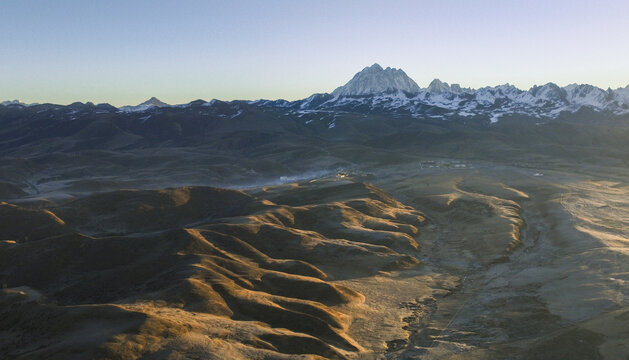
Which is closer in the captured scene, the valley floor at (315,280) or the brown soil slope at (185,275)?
the brown soil slope at (185,275)

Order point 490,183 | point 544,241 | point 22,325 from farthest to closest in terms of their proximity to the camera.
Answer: point 490,183 → point 544,241 → point 22,325

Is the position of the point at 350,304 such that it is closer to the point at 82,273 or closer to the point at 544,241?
the point at 82,273

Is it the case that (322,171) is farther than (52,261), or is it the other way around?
(322,171)

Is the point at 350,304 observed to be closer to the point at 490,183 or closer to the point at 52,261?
the point at 52,261

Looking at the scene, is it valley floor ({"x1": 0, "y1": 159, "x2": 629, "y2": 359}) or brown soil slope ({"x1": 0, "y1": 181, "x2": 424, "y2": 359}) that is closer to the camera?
brown soil slope ({"x1": 0, "y1": 181, "x2": 424, "y2": 359})

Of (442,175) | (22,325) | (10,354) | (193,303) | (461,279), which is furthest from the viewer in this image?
(442,175)

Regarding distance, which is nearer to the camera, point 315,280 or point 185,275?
point 185,275

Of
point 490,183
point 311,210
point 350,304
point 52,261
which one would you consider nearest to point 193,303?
point 350,304

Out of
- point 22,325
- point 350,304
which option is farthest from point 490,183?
point 22,325

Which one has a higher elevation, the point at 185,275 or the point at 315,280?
the point at 185,275

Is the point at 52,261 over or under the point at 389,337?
over
